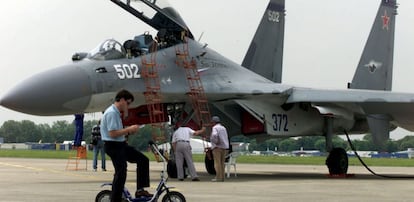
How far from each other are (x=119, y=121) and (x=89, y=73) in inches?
230

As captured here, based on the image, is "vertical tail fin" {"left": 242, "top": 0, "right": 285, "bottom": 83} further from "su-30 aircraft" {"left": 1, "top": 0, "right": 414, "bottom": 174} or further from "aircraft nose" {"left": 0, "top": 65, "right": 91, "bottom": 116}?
"aircraft nose" {"left": 0, "top": 65, "right": 91, "bottom": 116}

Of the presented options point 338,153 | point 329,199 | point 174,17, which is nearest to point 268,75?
point 338,153

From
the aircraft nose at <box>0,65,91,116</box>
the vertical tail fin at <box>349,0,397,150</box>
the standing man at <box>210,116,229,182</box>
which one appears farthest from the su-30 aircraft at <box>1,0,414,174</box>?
the vertical tail fin at <box>349,0,397,150</box>

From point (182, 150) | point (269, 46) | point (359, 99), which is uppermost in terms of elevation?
point (269, 46)

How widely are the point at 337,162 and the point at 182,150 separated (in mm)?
4701

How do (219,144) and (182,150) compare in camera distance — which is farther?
(219,144)

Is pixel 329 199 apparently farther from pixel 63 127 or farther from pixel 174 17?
pixel 63 127

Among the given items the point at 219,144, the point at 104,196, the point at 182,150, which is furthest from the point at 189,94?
the point at 104,196

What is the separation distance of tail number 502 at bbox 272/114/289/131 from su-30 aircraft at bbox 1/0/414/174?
2 cm

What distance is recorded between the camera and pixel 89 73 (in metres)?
13.6

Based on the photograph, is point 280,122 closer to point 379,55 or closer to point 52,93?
point 52,93

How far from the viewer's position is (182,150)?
14203 millimetres

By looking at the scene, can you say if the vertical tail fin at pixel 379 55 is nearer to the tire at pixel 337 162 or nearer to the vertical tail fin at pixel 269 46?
the vertical tail fin at pixel 269 46

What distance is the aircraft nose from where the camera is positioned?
12828 mm
